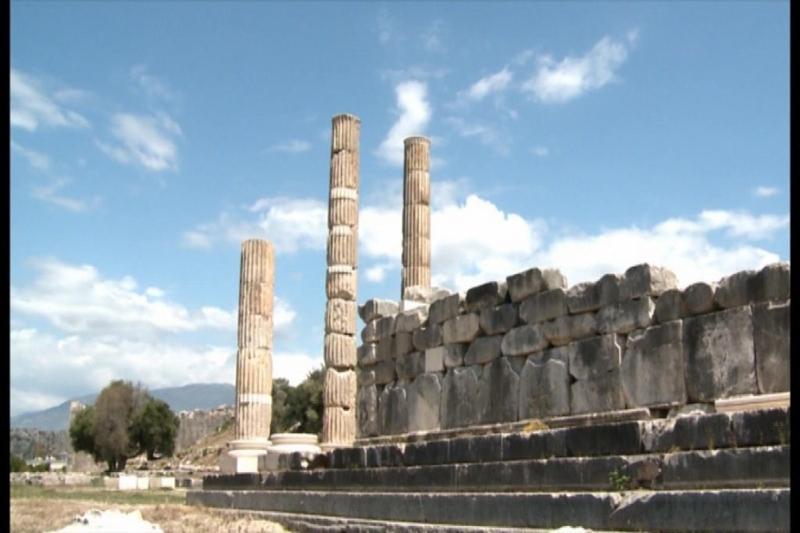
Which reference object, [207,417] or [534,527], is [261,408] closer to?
[534,527]

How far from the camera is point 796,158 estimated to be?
2.28 m

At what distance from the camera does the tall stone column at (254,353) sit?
79.1 ft

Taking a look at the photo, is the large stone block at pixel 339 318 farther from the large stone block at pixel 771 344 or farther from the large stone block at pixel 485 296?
the large stone block at pixel 771 344

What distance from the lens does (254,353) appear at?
80.2 feet

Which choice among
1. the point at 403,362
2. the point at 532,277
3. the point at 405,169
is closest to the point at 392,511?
the point at 532,277

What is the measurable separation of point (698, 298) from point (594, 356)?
1.78m

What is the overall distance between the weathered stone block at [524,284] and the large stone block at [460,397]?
1381 mm

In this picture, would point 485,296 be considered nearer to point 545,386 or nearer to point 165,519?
point 545,386

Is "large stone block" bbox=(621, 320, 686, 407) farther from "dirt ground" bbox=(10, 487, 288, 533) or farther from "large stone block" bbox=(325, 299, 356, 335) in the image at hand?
"large stone block" bbox=(325, 299, 356, 335)

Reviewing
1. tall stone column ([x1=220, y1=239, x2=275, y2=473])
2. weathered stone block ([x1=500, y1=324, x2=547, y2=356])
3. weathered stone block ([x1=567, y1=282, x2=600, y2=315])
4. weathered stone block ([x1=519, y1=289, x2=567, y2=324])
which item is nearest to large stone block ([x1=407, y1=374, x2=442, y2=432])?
weathered stone block ([x1=500, y1=324, x2=547, y2=356])

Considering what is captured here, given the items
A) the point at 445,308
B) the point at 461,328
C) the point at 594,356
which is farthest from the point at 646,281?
the point at 445,308

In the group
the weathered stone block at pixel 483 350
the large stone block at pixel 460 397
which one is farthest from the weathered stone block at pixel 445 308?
the large stone block at pixel 460 397

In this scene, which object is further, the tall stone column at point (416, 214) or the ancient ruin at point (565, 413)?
the tall stone column at point (416, 214)

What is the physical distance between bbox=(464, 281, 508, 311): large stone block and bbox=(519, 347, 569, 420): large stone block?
1.06 m
